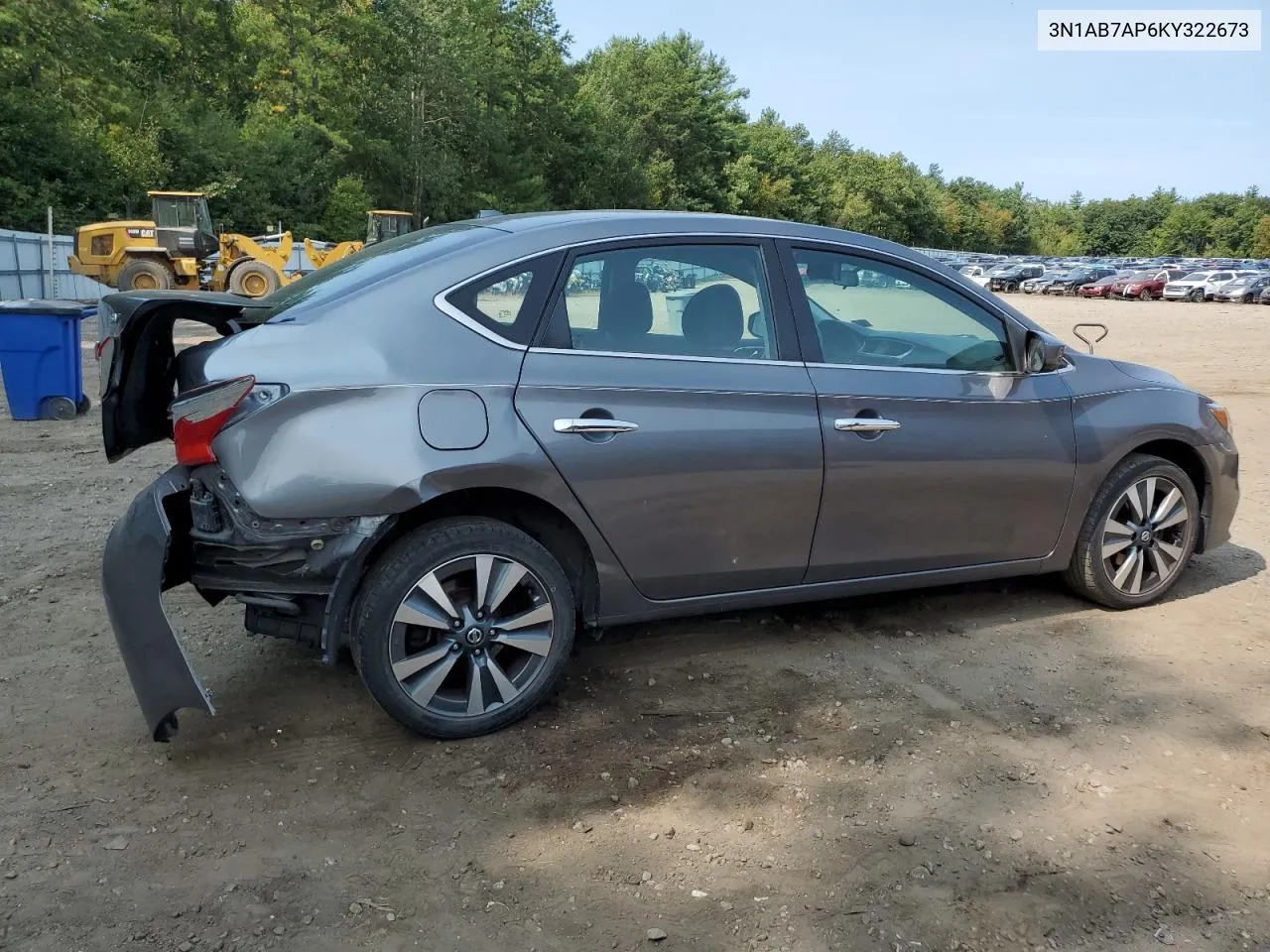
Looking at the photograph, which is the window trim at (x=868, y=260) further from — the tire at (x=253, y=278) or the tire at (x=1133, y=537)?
the tire at (x=253, y=278)

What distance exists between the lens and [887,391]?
3.99m

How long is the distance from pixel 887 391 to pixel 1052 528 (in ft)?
3.52

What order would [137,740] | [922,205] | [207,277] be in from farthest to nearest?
[922,205] < [207,277] < [137,740]

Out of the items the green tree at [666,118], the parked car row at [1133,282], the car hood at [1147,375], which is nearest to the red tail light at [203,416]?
the car hood at [1147,375]

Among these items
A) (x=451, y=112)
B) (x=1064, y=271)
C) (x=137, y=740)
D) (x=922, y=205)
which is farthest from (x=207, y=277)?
(x=922, y=205)

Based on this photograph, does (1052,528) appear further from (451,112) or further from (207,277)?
(451,112)

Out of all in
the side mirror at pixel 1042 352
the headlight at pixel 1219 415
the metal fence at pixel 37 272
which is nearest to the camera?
the side mirror at pixel 1042 352

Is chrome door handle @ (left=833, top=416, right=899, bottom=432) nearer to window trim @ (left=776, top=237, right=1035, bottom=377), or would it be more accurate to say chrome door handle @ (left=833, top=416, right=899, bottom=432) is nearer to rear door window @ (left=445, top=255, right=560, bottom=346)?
window trim @ (left=776, top=237, right=1035, bottom=377)

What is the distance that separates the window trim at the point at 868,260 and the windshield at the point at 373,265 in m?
1.12

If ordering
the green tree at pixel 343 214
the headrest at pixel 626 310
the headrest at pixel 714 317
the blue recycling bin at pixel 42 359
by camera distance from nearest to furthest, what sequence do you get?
the headrest at pixel 626 310, the headrest at pixel 714 317, the blue recycling bin at pixel 42 359, the green tree at pixel 343 214

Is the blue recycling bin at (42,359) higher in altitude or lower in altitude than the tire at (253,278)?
lower

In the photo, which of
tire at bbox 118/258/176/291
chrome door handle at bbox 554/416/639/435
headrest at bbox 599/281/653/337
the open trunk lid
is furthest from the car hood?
tire at bbox 118/258/176/291

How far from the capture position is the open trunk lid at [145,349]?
11.8ft

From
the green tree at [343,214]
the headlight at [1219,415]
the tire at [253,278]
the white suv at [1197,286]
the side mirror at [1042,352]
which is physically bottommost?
the headlight at [1219,415]
